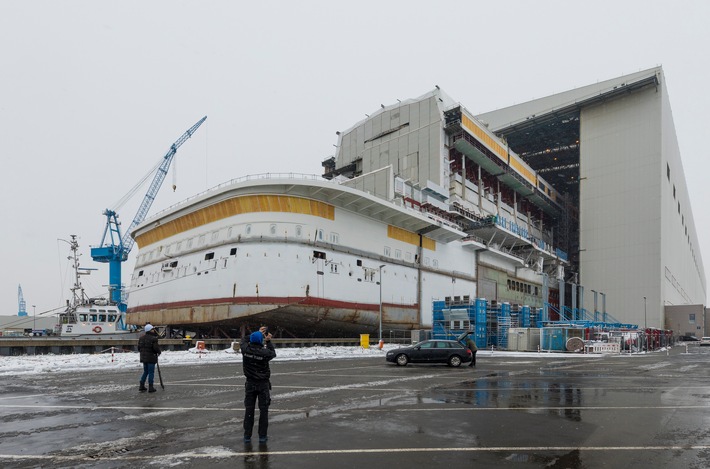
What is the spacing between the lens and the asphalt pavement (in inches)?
283

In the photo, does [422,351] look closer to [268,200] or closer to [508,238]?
[268,200]

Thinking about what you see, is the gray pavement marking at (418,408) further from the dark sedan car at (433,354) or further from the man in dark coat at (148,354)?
the dark sedan car at (433,354)

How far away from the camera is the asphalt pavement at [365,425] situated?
283 inches

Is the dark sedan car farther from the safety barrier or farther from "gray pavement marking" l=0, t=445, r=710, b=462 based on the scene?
the safety barrier

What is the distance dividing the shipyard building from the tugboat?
105 ft

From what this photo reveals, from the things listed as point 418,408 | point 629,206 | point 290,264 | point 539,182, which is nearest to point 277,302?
point 290,264

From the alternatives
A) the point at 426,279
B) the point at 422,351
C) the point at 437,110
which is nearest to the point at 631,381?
the point at 422,351

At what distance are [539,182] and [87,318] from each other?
2820 inches

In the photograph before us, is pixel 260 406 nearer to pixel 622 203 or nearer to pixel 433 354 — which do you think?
pixel 433 354

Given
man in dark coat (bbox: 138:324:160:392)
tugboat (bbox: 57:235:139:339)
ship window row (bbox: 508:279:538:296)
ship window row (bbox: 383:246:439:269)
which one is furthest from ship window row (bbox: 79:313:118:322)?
ship window row (bbox: 508:279:538:296)

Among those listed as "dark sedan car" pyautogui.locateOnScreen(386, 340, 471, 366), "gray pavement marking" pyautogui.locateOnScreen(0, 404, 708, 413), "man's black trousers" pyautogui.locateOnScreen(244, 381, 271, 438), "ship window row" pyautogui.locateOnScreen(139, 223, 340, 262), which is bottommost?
"dark sedan car" pyautogui.locateOnScreen(386, 340, 471, 366)

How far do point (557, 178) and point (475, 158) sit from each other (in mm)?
38717

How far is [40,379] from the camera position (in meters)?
18.3

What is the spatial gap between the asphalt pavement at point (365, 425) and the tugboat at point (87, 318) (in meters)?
39.2
